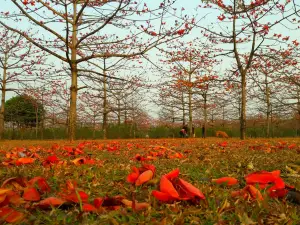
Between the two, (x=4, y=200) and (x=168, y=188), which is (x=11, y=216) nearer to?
(x=4, y=200)

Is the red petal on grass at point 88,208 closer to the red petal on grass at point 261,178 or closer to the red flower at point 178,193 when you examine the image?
the red flower at point 178,193

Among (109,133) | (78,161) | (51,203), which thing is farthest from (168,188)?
(109,133)

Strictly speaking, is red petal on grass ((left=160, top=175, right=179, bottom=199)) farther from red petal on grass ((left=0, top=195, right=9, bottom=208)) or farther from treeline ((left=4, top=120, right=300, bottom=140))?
treeline ((left=4, top=120, right=300, bottom=140))

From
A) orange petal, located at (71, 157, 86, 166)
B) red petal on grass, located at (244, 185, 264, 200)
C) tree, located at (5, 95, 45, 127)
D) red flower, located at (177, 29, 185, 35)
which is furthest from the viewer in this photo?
tree, located at (5, 95, 45, 127)

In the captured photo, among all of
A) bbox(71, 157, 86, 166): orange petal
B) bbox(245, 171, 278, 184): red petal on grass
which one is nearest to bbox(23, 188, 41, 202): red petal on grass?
bbox(245, 171, 278, 184): red petal on grass

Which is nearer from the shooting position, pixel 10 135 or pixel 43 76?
pixel 43 76

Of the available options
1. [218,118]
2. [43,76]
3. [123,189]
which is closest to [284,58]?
[43,76]

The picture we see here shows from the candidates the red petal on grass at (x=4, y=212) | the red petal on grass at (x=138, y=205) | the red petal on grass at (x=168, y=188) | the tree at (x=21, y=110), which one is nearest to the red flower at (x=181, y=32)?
the red petal on grass at (x=168, y=188)

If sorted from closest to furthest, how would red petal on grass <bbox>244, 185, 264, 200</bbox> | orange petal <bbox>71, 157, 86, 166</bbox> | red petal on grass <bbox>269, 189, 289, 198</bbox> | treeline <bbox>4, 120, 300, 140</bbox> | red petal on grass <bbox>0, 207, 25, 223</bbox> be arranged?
red petal on grass <bbox>0, 207, 25, 223</bbox>
red petal on grass <bbox>244, 185, 264, 200</bbox>
red petal on grass <bbox>269, 189, 289, 198</bbox>
orange petal <bbox>71, 157, 86, 166</bbox>
treeline <bbox>4, 120, 300, 140</bbox>

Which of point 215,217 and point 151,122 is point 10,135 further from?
point 215,217

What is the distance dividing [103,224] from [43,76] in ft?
48.2

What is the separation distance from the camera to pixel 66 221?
1.10 m

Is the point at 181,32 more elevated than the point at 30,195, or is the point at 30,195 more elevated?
the point at 181,32

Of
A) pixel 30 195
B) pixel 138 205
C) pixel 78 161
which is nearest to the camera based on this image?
pixel 138 205
